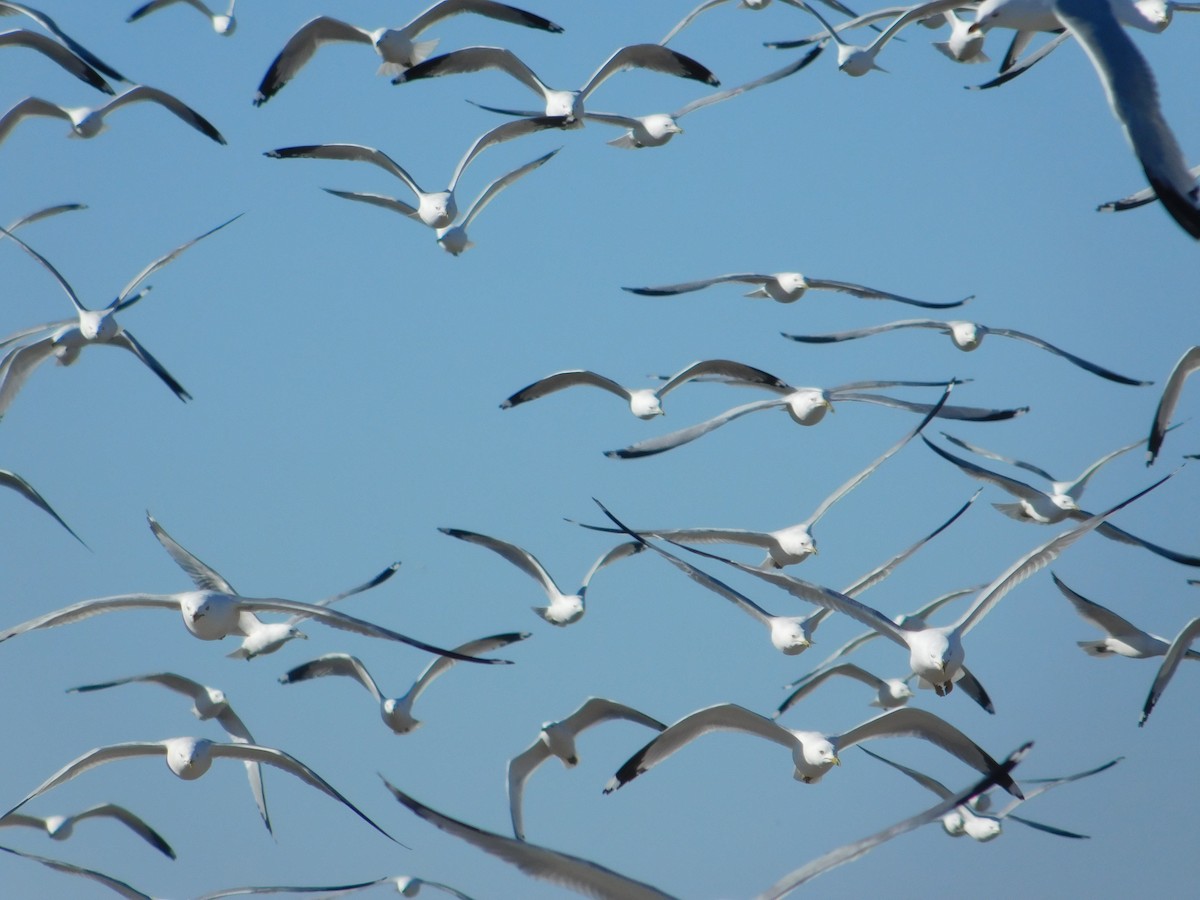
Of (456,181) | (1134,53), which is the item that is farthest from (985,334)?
(1134,53)

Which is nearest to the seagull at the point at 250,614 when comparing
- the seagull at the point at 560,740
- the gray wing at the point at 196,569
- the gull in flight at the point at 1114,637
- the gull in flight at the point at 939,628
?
the gray wing at the point at 196,569

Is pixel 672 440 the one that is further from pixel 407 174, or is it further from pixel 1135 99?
pixel 1135 99

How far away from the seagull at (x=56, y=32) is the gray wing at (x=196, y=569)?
18.9ft

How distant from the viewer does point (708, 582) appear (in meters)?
13.2

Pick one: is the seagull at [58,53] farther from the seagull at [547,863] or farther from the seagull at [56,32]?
the seagull at [547,863]

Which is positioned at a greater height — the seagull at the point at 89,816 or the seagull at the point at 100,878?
the seagull at the point at 100,878

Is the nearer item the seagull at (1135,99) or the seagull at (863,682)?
the seagull at (1135,99)

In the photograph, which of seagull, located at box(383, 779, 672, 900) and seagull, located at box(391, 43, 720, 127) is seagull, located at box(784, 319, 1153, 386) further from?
seagull, located at box(383, 779, 672, 900)

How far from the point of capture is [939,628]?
45.7ft

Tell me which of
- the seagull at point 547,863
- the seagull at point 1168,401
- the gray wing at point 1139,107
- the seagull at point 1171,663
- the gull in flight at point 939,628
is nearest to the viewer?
the seagull at point 547,863

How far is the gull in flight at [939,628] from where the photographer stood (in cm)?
1349

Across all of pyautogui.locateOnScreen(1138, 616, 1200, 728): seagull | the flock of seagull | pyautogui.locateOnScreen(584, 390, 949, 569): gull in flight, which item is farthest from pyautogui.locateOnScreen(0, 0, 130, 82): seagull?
pyautogui.locateOnScreen(1138, 616, 1200, 728): seagull

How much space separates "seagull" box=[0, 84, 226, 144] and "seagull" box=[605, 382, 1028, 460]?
266 inches

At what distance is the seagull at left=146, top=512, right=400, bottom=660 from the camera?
55.5 feet
